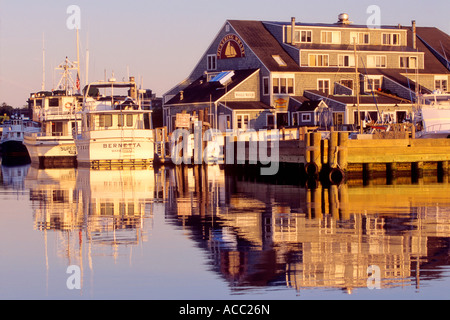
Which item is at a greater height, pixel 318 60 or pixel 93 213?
pixel 318 60

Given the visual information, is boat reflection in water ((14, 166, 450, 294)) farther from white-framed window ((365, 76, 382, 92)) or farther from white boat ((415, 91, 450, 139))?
white-framed window ((365, 76, 382, 92))

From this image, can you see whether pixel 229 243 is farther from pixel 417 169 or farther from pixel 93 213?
pixel 417 169

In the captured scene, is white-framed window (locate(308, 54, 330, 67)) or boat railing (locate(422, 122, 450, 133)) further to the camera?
white-framed window (locate(308, 54, 330, 67))

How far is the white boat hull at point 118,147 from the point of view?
2426 inches

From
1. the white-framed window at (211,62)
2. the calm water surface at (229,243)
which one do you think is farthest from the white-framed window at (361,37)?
the calm water surface at (229,243)

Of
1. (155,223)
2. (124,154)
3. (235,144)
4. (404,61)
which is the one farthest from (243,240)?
(404,61)

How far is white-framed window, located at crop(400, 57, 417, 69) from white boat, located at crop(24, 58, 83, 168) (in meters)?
30.3

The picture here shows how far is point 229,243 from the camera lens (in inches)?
869

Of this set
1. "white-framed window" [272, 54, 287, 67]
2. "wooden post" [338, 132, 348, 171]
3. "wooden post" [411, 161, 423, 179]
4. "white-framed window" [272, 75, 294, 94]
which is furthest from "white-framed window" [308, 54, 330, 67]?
"wooden post" [338, 132, 348, 171]

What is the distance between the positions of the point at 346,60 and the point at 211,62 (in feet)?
42.1

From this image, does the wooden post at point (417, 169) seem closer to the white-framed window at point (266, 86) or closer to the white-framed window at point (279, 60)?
the white-framed window at point (266, 86)

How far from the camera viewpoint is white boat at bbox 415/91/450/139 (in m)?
56.1

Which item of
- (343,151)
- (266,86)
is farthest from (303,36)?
(343,151)

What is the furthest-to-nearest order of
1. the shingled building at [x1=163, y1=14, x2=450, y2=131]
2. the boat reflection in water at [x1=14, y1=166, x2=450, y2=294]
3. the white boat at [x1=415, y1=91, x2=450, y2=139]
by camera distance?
the shingled building at [x1=163, y1=14, x2=450, y2=131], the white boat at [x1=415, y1=91, x2=450, y2=139], the boat reflection in water at [x1=14, y1=166, x2=450, y2=294]
